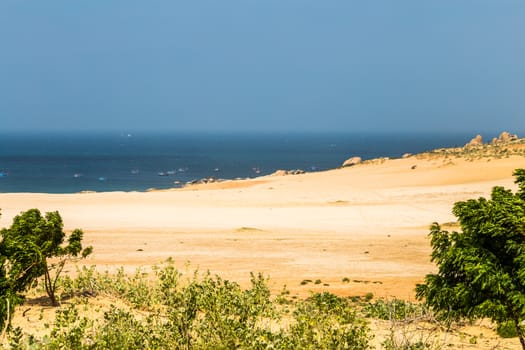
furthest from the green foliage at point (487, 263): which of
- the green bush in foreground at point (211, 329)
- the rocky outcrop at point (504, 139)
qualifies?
the rocky outcrop at point (504, 139)

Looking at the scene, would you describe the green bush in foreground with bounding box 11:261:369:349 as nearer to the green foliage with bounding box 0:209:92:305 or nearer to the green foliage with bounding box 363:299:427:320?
the green foliage with bounding box 0:209:92:305

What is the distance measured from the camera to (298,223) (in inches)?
1635

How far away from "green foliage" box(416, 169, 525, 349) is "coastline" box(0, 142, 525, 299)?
921 cm

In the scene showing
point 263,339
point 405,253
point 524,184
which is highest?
point 524,184

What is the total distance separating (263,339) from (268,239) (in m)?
26.6

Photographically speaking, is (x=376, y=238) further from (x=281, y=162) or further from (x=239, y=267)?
(x=281, y=162)

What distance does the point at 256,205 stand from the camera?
52906 mm

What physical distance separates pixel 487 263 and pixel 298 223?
1253 inches

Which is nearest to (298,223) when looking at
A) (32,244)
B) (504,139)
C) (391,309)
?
(391,309)

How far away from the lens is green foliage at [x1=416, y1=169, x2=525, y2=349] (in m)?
9.61

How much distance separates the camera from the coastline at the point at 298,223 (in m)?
24.6

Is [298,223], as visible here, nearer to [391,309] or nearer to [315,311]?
[391,309]

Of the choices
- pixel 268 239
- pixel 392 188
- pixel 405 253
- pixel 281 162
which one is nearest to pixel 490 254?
pixel 405 253

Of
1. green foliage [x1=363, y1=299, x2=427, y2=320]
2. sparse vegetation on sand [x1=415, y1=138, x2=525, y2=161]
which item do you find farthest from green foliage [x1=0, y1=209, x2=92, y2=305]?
sparse vegetation on sand [x1=415, y1=138, x2=525, y2=161]
